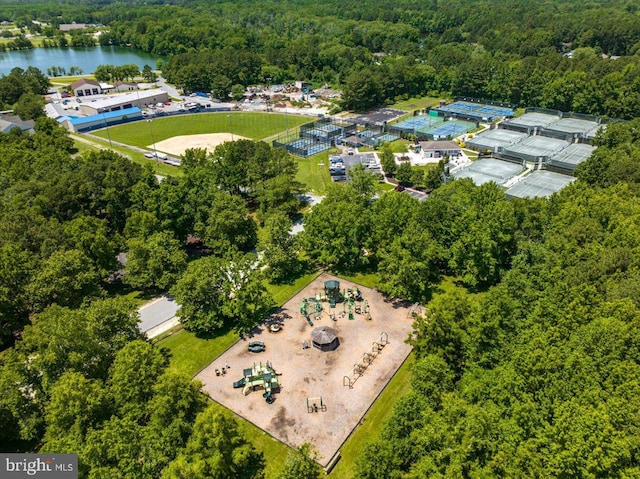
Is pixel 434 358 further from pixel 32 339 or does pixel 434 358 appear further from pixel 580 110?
pixel 580 110

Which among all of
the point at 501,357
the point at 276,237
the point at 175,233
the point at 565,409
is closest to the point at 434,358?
the point at 501,357

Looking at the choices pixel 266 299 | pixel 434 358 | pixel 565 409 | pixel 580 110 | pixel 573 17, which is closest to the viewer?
pixel 565 409

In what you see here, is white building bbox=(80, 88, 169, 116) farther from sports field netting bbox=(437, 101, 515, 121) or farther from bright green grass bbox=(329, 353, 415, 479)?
bright green grass bbox=(329, 353, 415, 479)

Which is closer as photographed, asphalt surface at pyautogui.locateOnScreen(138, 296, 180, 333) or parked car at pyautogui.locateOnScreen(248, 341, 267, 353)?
parked car at pyautogui.locateOnScreen(248, 341, 267, 353)

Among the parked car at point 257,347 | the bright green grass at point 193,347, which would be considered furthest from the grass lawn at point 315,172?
the parked car at point 257,347

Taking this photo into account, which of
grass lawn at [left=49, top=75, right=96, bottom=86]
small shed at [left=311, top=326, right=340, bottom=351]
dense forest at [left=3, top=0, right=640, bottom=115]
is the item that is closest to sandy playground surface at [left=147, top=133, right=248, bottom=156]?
dense forest at [left=3, top=0, right=640, bottom=115]

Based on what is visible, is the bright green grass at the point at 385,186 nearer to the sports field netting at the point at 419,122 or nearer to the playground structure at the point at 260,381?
the sports field netting at the point at 419,122
